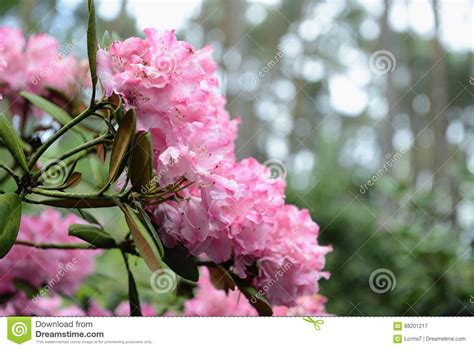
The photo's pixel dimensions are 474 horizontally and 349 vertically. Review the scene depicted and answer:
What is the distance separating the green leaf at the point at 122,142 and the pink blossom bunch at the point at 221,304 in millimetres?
346

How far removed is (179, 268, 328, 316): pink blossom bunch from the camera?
0.87 meters

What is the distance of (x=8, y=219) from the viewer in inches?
21.8

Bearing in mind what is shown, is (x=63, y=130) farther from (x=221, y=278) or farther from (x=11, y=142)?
(x=221, y=278)

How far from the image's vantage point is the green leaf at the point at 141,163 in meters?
0.53

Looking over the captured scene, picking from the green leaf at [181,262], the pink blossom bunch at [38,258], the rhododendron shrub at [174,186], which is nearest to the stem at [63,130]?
the rhododendron shrub at [174,186]

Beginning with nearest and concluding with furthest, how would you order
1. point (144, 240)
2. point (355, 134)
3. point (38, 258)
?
point (144, 240) → point (38, 258) → point (355, 134)

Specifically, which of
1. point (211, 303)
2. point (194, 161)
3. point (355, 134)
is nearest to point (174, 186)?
point (194, 161)

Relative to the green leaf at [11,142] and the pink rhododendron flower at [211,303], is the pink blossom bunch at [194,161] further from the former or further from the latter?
the pink rhododendron flower at [211,303]
